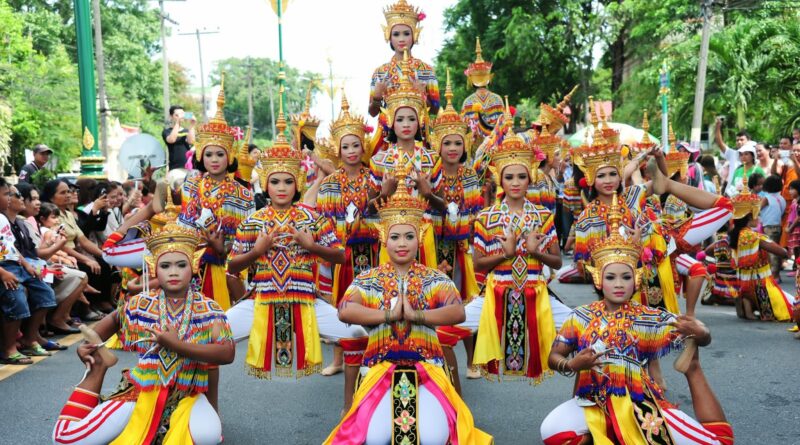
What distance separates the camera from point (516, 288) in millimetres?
6047

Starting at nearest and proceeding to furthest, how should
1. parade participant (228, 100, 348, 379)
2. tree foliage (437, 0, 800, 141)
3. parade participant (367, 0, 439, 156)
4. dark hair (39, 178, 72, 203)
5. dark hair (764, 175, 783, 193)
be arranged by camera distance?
parade participant (228, 100, 348, 379)
parade participant (367, 0, 439, 156)
dark hair (39, 178, 72, 203)
dark hair (764, 175, 783, 193)
tree foliage (437, 0, 800, 141)

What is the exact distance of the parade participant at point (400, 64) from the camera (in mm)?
7852

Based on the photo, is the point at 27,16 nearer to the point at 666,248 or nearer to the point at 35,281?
the point at 35,281

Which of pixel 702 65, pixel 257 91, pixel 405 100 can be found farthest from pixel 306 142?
pixel 257 91

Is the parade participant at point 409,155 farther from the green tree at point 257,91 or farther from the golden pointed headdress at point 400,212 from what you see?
the green tree at point 257,91

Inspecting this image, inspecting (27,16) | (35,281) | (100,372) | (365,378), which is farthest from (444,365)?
(27,16)

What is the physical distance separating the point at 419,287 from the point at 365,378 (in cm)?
62

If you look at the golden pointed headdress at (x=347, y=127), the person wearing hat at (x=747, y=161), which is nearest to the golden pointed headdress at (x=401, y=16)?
the golden pointed headdress at (x=347, y=127)

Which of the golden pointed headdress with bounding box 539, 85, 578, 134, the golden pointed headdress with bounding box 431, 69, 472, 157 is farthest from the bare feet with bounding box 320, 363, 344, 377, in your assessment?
the golden pointed headdress with bounding box 539, 85, 578, 134

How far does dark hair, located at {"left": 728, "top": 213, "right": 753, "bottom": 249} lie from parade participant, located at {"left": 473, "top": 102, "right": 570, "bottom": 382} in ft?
14.2

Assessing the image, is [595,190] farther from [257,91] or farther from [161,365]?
[257,91]

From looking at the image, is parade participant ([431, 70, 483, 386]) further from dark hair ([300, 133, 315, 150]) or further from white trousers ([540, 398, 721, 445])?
white trousers ([540, 398, 721, 445])

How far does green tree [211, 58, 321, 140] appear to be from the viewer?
82.4m

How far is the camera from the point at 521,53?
28.1 meters
